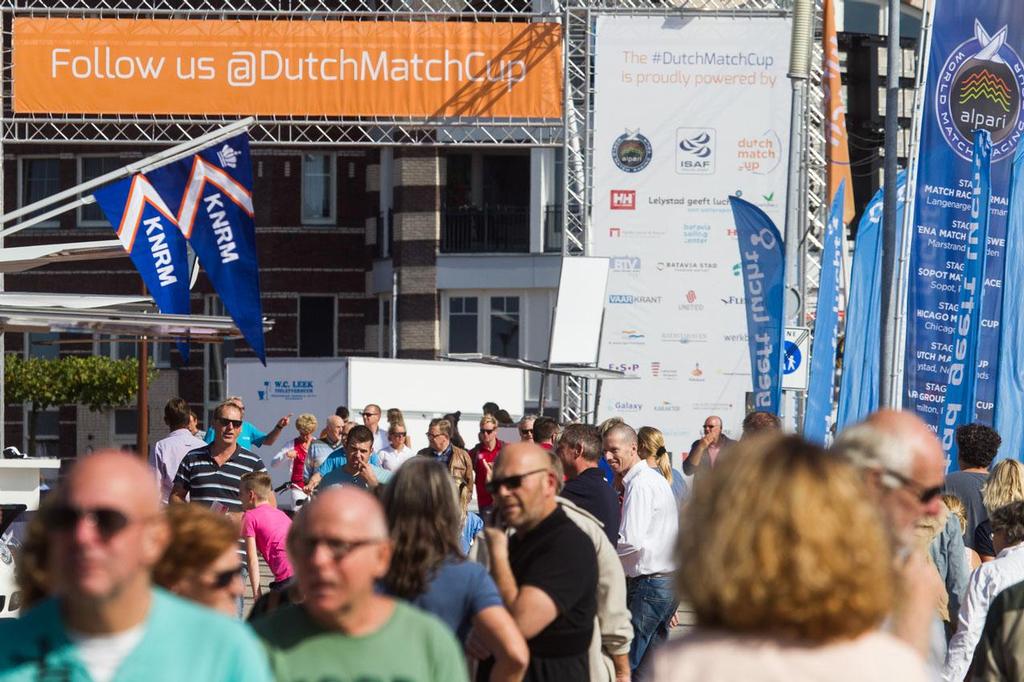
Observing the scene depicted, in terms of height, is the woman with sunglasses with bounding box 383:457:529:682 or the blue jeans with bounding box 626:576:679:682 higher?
the woman with sunglasses with bounding box 383:457:529:682

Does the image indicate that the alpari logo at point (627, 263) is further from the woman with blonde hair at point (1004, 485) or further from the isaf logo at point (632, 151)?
the woman with blonde hair at point (1004, 485)

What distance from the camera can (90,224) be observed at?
4069cm

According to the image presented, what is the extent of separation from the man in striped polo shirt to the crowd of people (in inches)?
185

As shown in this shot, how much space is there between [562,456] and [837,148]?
559 inches

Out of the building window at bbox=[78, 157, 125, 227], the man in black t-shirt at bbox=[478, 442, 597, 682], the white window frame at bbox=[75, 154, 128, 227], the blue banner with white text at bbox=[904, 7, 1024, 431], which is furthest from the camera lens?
the building window at bbox=[78, 157, 125, 227]

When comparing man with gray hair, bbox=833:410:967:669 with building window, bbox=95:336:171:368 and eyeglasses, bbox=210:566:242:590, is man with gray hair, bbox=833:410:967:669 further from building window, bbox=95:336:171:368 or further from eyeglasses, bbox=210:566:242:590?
building window, bbox=95:336:171:368

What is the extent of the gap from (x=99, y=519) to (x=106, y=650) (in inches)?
10.1

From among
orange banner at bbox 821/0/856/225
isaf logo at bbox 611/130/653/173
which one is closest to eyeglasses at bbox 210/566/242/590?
orange banner at bbox 821/0/856/225

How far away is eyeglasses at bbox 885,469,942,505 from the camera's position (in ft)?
12.0

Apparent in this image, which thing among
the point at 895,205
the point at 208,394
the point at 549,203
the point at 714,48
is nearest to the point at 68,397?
the point at 208,394

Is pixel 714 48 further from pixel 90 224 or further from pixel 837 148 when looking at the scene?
pixel 90 224

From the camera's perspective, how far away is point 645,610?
31.8 feet

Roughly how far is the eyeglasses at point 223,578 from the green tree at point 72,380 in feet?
116

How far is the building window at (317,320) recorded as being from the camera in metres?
39.1
